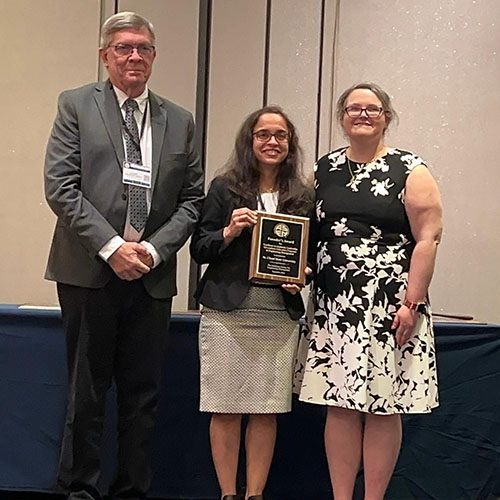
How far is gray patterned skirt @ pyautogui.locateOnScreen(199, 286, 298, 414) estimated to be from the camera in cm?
251

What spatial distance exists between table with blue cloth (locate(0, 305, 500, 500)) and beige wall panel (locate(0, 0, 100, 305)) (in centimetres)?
104

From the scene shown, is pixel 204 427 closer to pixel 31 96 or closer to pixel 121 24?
pixel 121 24

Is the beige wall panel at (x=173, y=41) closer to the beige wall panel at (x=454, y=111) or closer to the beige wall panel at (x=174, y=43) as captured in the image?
the beige wall panel at (x=174, y=43)

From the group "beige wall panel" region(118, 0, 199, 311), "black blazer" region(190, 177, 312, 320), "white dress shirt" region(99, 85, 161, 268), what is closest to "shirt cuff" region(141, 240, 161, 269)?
"white dress shirt" region(99, 85, 161, 268)

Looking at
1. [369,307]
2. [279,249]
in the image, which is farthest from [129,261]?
[369,307]

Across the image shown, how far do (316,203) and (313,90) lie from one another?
146cm

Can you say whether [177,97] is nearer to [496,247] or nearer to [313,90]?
[313,90]

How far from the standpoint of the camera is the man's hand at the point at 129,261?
7.59 ft

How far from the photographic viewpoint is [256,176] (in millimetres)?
2564

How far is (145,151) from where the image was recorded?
2.47m

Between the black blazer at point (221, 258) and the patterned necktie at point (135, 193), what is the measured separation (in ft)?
0.68

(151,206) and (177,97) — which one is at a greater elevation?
(177,97)

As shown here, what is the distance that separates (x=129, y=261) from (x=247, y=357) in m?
0.50

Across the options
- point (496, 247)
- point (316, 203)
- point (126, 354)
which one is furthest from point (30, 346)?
point (496, 247)
